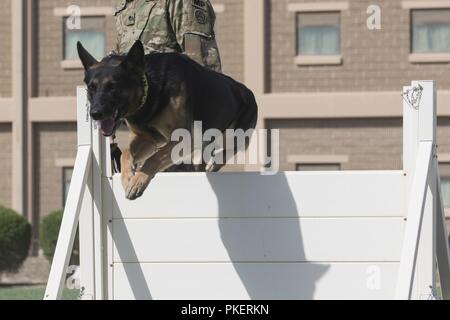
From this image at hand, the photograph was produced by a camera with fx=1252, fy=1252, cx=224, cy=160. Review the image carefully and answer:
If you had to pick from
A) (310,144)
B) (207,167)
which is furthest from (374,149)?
(207,167)

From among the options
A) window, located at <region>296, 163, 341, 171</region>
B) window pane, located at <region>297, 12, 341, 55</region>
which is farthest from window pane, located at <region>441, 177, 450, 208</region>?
window pane, located at <region>297, 12, 341, 55</region>

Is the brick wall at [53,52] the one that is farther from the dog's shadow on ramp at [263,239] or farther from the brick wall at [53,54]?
the dog's shadow on ramp at [263,239]

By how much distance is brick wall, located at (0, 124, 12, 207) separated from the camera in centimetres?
2386

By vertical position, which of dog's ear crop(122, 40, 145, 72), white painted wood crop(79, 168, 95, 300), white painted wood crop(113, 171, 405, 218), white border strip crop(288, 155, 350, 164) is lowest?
white border strip crop(288, 155, 350, 164)

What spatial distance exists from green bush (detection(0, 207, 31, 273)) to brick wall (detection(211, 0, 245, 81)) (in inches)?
188

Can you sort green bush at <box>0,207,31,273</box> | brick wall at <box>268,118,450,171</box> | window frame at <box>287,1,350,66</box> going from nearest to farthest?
green bush at <box>0,207,31,273</box> → brick wall at <box>268,118,450,171</box> → window frame at <box>287,1,350,66</box>

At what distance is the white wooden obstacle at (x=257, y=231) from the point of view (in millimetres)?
5879

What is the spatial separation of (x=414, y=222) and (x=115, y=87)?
1.46m

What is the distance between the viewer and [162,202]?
243 inches

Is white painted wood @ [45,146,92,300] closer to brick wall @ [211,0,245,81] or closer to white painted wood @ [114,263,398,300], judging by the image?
white painted wood @ [114,263,398,300]

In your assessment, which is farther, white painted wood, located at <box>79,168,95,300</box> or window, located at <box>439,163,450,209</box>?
window, located at <box>439,163,450,209</box>

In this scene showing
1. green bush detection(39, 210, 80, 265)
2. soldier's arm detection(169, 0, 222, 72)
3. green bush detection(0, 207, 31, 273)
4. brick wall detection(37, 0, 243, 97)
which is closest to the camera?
soldier's arm detection(169, 0, 222, 72)

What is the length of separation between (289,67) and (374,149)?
2.18 metres
